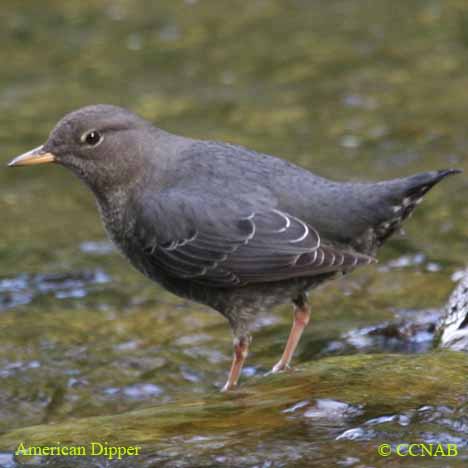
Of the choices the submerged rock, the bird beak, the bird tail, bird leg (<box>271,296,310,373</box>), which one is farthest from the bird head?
the submerged rock

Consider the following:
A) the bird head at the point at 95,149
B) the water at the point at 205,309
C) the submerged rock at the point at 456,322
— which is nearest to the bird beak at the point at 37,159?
the bird head at the point at 95,149

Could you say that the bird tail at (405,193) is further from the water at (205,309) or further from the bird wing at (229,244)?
the water at (205,309)

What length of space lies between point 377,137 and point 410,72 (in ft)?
4.04

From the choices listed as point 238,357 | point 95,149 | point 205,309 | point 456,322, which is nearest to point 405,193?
point 456,322

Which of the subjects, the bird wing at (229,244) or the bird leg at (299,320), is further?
the bird leg at (299,320)

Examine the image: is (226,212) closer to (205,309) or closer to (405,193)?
(405,193)

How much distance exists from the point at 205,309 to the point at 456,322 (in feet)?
6.14

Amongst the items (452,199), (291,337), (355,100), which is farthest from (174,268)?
(355,100)

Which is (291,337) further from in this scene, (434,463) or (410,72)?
(410,72)

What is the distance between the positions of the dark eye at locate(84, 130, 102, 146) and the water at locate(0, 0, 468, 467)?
1231 mm

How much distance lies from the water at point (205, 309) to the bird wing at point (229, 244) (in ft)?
1.50

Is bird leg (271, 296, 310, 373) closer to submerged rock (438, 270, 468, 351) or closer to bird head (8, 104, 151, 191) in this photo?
submerged rock (438, 270, 468, 351)

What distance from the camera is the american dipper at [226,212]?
16.0ft

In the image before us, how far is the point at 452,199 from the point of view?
7.49 meters
